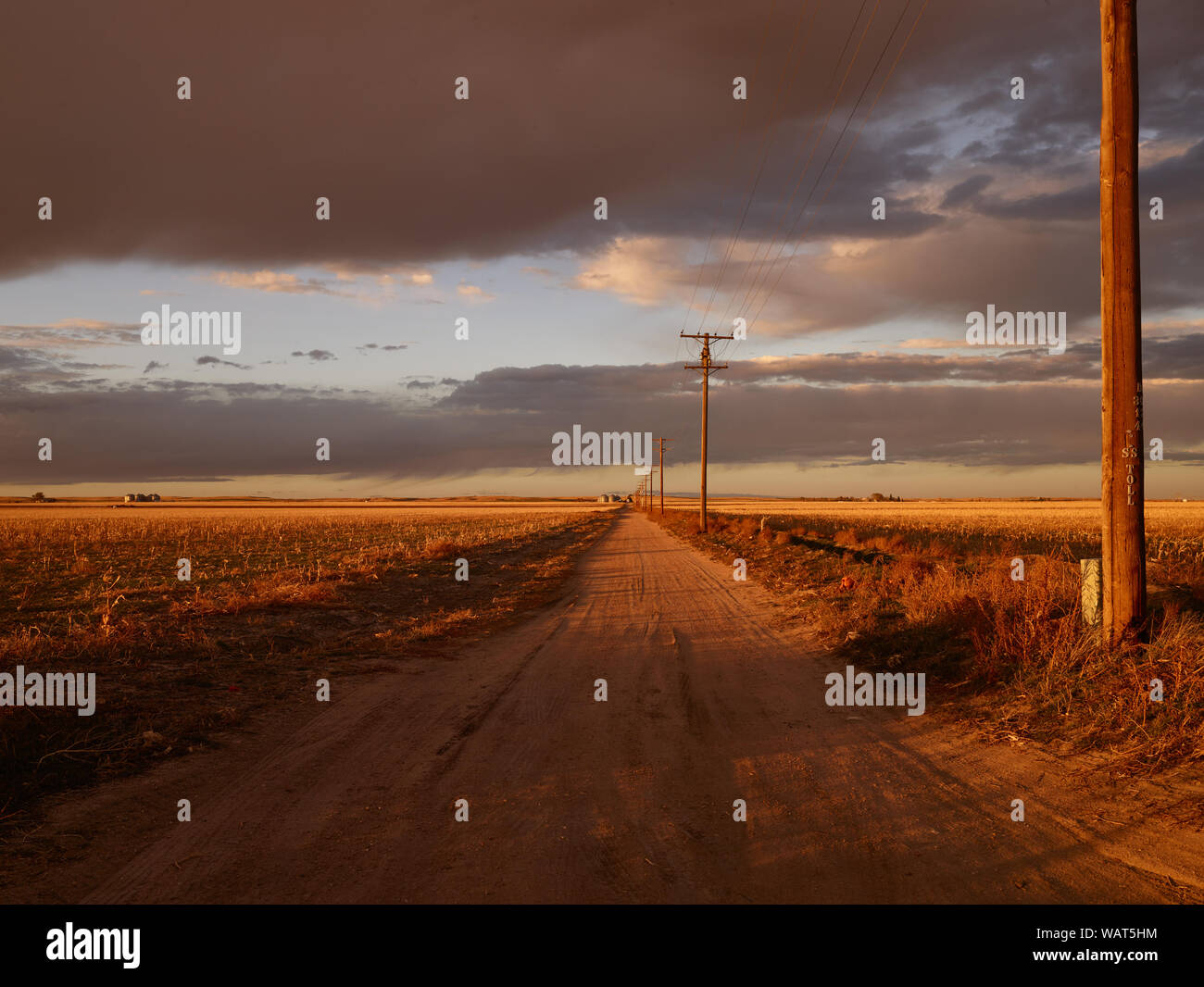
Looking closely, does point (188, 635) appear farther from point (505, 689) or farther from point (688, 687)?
point (688, 687)

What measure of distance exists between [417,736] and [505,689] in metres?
1.95

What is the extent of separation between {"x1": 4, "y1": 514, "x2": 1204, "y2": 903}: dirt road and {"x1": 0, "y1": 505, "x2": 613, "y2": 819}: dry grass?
0.78 meters

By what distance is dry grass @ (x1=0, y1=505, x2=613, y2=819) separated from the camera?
6496 mm

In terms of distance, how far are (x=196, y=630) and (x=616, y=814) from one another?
8.97m

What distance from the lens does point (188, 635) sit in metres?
10.6

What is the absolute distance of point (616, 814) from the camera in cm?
508
